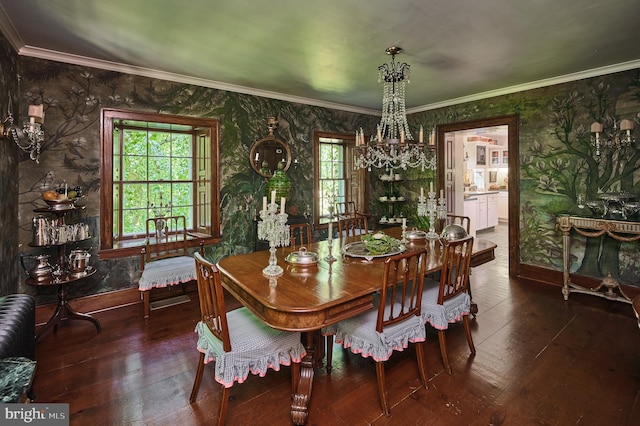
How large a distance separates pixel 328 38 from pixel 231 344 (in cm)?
256

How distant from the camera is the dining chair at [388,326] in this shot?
1.85 m

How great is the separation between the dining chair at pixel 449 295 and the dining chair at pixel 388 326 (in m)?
0.18

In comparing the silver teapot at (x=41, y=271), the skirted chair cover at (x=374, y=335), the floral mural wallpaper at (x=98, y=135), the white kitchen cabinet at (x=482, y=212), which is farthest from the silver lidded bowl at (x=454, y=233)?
the white kitchen cabinet at (x=482, y=212)

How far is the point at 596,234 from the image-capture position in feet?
11.4

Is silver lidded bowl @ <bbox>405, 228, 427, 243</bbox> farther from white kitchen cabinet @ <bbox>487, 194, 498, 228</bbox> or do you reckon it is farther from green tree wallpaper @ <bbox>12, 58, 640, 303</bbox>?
white kitchen cabinet @ <bbox>487, 194, 498, 228</bbox>

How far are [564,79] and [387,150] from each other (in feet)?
9.38

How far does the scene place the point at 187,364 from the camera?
2.37 m

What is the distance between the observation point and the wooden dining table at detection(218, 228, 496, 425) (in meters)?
1.57

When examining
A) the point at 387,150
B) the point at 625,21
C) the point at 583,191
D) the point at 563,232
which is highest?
the point at 625,21

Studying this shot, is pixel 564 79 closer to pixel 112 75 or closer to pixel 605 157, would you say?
pixel 605 157

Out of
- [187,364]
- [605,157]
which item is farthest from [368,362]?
[605,157]

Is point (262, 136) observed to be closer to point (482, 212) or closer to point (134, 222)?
point (134, 222)

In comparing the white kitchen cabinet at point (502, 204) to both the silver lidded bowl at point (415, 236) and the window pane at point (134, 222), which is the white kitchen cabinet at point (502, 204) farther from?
the window pane at point (134, 222)

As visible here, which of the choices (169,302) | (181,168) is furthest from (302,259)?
(181,168)
